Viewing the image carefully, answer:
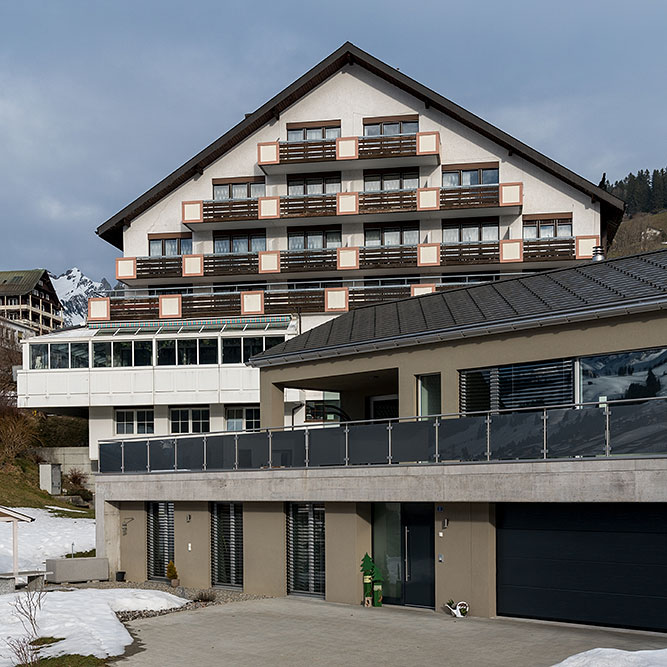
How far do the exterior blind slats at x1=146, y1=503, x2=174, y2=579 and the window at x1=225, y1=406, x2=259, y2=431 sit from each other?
615 inches

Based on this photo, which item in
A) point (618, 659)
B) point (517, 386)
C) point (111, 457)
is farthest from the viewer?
point (111, 457)

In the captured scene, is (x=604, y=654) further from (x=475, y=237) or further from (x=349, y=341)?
(x=475, y=237)

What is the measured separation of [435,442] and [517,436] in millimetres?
2179

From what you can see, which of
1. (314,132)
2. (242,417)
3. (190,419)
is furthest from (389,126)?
(190,419)

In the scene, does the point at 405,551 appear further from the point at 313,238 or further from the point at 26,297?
the point at 26,297

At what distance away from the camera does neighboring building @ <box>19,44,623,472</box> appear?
144 feet

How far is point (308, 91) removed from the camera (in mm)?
47562

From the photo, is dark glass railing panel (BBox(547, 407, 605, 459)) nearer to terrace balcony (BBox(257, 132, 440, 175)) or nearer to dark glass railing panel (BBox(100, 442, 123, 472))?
dark glass railing panel (BBox(100, 442, 123, 472))

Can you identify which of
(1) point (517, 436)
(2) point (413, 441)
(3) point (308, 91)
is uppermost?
(3) point (308, 91)

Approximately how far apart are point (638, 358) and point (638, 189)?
582 ft

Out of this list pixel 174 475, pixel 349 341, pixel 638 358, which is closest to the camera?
pixel 638 358

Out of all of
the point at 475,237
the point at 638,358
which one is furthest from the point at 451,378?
the point at 475,237

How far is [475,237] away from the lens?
4588 cm

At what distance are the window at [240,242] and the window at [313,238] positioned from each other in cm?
153
